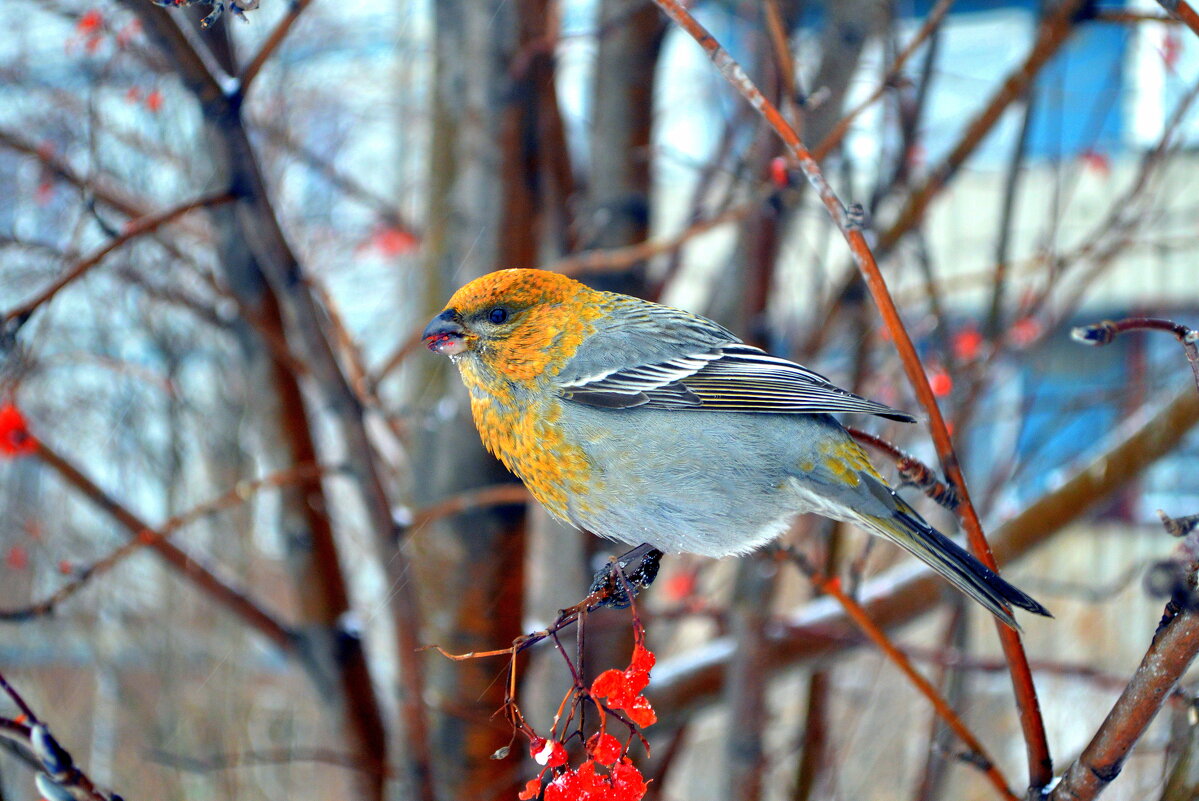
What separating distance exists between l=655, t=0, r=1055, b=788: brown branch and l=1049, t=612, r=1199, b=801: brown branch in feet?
0.24

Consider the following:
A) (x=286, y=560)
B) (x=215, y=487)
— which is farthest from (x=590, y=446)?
(x=215, y=487)

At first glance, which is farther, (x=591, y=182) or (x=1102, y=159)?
(x=1102, y=159)

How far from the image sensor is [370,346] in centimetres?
438

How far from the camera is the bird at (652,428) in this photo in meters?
1.27

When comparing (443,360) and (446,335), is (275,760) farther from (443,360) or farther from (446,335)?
(446,335)

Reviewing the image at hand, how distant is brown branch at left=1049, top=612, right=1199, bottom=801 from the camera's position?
1.02 meters

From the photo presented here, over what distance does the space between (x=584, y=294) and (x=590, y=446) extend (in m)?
0.28

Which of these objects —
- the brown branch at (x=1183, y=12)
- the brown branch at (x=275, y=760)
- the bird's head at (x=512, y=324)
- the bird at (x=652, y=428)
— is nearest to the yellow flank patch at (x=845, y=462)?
the bird at (x=652, y=428)

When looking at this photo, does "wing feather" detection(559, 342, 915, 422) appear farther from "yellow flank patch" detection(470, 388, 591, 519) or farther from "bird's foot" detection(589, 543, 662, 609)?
"bird's foot" detection(589, 543, 662, 609)

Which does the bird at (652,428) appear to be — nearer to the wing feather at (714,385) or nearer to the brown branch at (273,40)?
the wing feather at (714,385)

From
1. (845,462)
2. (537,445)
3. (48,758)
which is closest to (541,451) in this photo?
(537,445)

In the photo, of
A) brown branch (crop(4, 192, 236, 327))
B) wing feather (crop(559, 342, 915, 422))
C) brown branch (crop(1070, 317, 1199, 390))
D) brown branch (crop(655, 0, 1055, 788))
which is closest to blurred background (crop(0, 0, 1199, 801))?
brown branch (crop(4, 192, 236, 327))

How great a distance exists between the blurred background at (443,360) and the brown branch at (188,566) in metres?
0.01

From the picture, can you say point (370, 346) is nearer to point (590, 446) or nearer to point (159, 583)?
point (159, 583)
